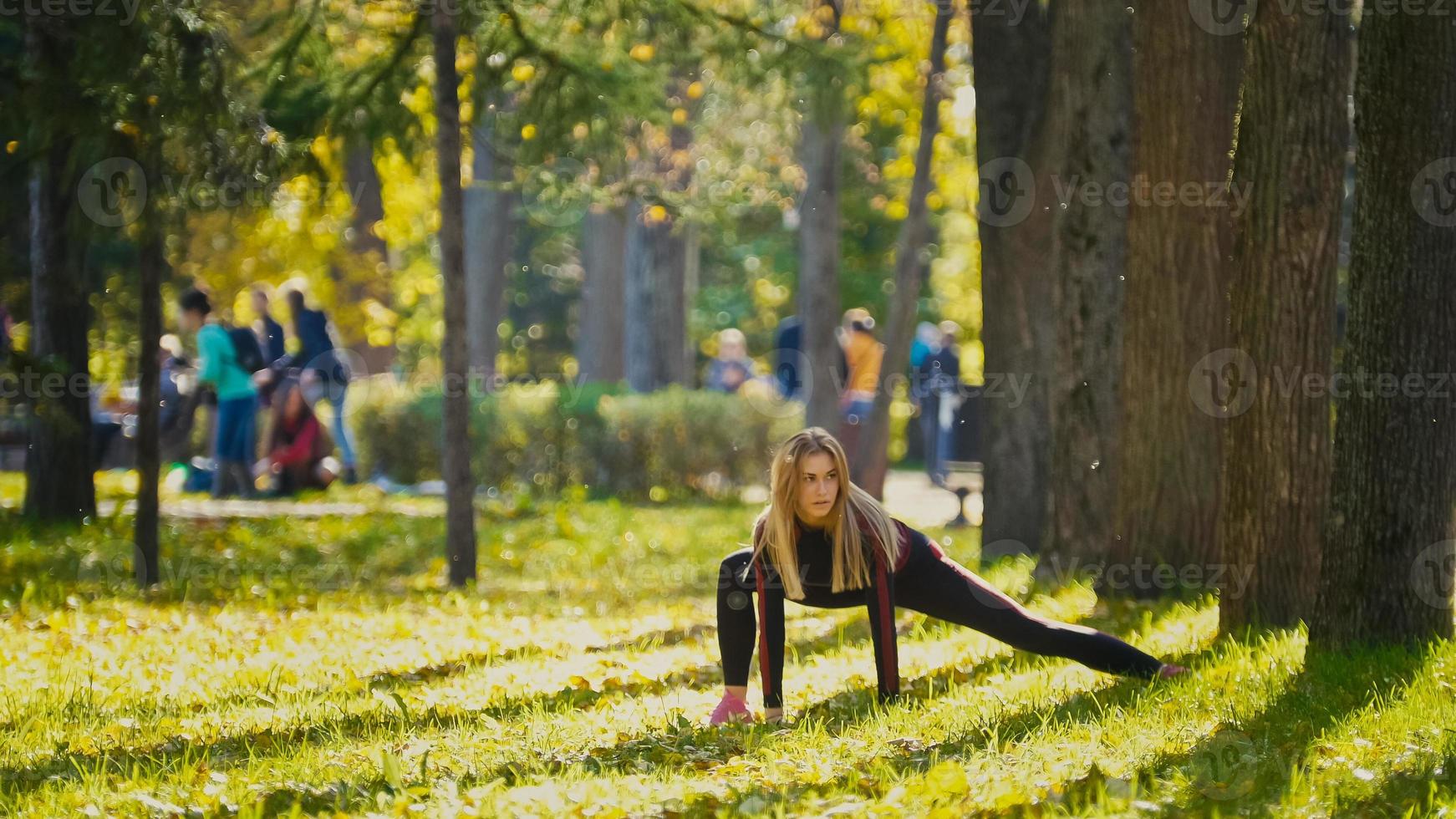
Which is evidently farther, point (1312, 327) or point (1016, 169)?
point (1016, 169)

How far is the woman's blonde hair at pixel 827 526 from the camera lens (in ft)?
21.2

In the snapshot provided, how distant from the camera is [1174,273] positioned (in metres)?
9.27

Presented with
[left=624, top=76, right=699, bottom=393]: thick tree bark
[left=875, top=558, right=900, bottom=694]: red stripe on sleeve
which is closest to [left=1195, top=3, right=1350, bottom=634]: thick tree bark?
[left=875, top=558, right=900, bottom=694]: red stripe on sleeve

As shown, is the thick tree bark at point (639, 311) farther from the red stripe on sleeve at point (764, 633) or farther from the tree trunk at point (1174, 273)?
the red stripe on sleeve at point (764, 633)

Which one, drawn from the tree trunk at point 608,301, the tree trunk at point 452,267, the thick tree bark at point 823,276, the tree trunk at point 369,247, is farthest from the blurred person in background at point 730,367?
the tree trunk at point 452,267

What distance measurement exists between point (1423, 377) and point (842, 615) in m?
4.56

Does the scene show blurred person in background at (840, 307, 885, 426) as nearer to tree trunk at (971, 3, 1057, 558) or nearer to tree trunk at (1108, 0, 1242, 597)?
tree trunk at (971, 3, 1057, 558)

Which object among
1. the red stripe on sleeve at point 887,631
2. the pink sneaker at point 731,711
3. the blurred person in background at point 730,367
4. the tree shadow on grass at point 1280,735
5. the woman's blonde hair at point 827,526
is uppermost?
the blurred person in background at point 730,367

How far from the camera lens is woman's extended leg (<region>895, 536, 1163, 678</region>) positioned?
22.2 ft

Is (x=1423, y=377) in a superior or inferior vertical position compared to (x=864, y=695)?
superior

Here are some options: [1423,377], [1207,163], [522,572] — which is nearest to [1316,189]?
[1423,377]

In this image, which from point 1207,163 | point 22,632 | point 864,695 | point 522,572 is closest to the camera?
point 864,695

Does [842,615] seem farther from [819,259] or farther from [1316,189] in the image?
[819,259]

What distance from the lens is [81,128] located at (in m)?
9.97
